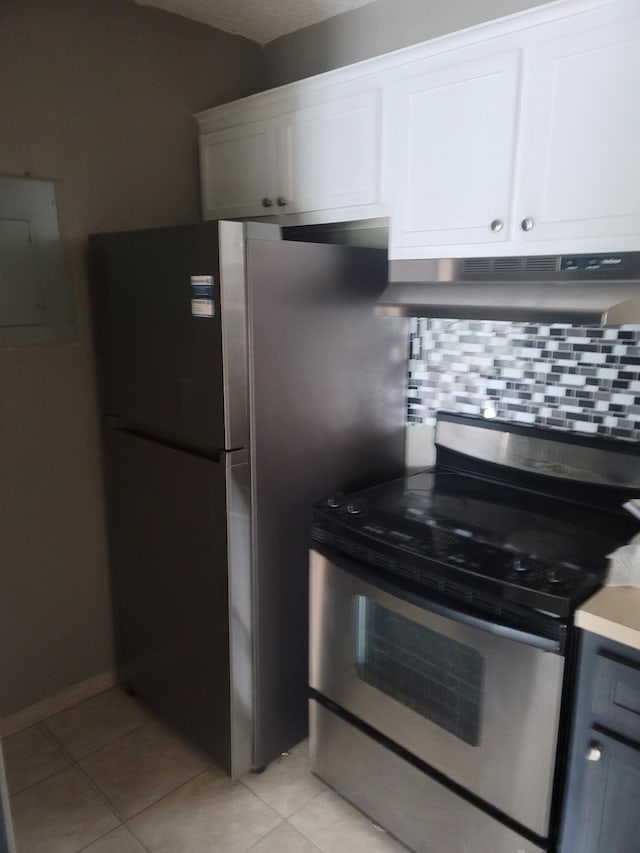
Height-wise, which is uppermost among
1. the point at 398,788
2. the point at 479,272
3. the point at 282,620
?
the point at 479,272

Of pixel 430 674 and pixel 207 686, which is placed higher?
pixel 430 674

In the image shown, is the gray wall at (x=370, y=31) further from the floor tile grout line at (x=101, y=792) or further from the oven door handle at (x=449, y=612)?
the floor tile grout line at (x=101, y=792)

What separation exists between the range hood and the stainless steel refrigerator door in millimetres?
657

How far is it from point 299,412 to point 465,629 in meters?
0.75

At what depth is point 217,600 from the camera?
72.2 inches

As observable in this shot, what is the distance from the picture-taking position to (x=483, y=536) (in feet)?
5.26

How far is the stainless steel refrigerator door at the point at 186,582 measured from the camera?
178cm

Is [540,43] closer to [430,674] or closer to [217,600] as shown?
[430,674]

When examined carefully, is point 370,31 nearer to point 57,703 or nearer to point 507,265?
point 507,265

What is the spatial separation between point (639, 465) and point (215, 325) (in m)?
1.17

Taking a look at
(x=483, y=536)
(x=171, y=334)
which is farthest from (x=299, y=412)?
(x=483, y=536)

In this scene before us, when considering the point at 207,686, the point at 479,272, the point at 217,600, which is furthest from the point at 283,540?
the point at 479,272

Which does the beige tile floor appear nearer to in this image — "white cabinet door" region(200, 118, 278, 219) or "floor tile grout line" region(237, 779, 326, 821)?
"floor tile grout line" region(237, 779, 326, 821)

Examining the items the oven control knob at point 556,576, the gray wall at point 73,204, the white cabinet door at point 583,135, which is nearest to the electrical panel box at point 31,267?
the gray wall at point 73,204
